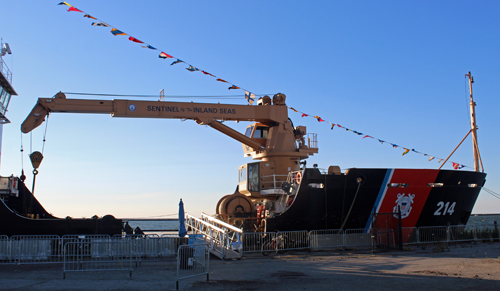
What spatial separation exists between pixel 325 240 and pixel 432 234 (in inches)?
201

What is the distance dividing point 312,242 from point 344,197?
2361 millimetres

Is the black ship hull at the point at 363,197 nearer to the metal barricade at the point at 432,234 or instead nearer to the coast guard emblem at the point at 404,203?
the coast guard emblem at the point at 404,203

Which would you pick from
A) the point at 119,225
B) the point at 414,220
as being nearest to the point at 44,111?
the point at 119,225

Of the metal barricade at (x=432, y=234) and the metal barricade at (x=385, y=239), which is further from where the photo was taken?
Result: the metal barricade at (x=432, y=234)

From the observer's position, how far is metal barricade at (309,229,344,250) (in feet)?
56.4

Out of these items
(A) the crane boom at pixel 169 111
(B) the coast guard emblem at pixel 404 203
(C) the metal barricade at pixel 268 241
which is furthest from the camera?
(B) the coast guard emblem at pixel 404 203

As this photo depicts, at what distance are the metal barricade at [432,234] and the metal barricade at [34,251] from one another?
46.9ft

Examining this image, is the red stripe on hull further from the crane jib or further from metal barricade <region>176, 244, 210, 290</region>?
metal barricade <region>176, 244, 210, 290</region>

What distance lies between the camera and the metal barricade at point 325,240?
677 inches

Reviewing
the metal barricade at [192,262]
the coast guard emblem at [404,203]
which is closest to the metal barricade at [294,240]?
the coast guard emblem at [404,203]

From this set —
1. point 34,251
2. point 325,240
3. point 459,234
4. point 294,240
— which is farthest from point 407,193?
point 34,251

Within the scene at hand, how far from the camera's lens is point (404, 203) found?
1838 centimetres

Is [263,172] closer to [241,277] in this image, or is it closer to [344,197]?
[344,197]

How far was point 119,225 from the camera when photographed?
16.7 meters
